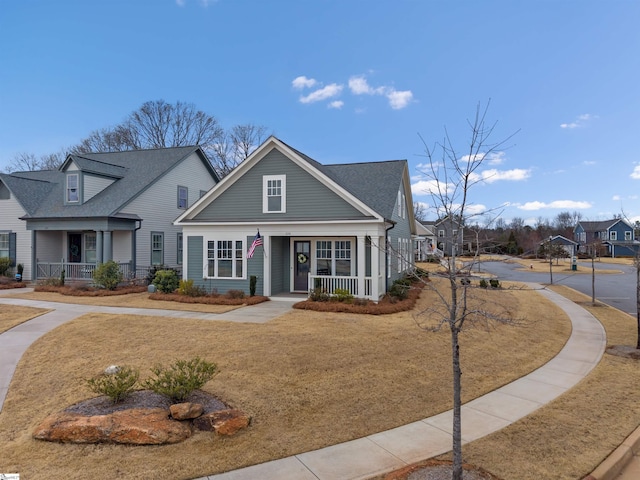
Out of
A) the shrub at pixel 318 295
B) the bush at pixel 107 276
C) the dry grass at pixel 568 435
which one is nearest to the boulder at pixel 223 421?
the dry grass at pixel 568 435

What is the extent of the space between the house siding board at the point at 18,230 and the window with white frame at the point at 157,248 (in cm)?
684

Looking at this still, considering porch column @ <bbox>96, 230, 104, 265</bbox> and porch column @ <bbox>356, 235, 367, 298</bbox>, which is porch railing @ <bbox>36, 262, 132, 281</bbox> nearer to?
porch column @ <bbox>96, 230, 104, 265</bbox>

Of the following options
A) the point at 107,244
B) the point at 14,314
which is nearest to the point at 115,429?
the point at 14,314

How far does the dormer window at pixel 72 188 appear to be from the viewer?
21.0 m

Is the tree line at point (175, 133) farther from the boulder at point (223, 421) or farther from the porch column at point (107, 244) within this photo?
the boulder at point (223, 421)

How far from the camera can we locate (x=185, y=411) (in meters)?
5.29

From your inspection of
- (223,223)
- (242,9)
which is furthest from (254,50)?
(223,223)

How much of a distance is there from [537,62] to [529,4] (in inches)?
102

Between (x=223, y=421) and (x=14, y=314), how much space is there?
38.6 ft

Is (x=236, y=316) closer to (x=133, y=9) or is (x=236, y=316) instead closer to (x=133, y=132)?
(x=133, y=9)

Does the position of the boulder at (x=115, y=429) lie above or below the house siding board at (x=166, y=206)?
below

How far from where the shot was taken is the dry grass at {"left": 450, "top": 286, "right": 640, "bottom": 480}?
4430mm

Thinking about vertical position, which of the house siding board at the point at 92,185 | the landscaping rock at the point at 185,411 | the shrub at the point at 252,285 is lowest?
the landscaping rock at the point at 185,411

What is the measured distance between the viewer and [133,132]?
42.7m
